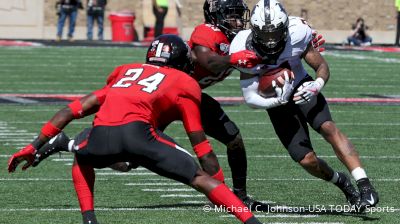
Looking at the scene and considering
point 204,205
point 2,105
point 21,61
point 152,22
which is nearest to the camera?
point 204,205

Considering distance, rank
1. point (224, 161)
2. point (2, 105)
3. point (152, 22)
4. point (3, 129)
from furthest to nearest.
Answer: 1. point (152, 22)
2. point (2, 105)
3. point (3, 129)
4. point (224, 161)

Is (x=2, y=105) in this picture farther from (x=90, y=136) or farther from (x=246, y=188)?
(x=90, y=136)

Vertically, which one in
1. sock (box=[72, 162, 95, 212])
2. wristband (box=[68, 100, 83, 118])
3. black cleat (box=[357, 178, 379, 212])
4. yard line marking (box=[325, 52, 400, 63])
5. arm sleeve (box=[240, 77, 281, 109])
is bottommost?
yard line marking (box=[325, 52, 400, 63])

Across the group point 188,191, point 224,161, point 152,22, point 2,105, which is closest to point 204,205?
point 188,191

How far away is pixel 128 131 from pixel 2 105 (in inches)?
404

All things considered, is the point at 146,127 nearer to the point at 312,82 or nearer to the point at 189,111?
the point at 189,111

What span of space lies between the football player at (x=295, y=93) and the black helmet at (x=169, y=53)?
1.14 metres

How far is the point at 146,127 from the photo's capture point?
7176 millimetres

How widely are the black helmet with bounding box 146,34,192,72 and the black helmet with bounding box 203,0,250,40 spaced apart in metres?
1.84

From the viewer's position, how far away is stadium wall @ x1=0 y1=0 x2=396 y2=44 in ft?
125

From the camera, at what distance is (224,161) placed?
39.6ft

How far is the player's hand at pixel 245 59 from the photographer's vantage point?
8586 millimetres

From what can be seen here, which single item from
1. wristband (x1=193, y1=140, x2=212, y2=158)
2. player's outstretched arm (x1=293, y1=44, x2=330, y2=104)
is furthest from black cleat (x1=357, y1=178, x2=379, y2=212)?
wristband (x1=193, y1=140, x2=212, y2=158)

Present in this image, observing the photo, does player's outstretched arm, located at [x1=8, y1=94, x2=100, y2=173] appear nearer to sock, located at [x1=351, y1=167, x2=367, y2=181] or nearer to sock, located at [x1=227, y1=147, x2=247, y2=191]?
sock, located at [x1=227, y1=147, x2=247, y2=191]
